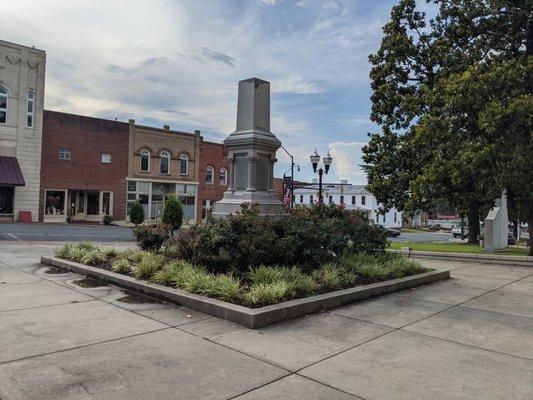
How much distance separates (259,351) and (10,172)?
113 feet

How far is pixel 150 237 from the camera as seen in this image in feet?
34.7

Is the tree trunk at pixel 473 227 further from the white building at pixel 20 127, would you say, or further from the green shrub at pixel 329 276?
the white building at pixel 20 127

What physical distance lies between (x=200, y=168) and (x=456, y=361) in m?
44.6

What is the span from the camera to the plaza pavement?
159 inches

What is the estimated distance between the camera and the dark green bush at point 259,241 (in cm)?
812

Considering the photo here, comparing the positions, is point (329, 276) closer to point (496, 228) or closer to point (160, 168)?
point (496, 228)

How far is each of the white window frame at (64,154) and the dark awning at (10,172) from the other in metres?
3.67

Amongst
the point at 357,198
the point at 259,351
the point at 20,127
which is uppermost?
the point at 20,127

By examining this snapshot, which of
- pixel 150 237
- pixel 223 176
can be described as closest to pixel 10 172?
pixel 223 176

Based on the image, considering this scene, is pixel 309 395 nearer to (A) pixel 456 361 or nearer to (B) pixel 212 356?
(B) pixel 212 356

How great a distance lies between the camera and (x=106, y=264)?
10055 mm

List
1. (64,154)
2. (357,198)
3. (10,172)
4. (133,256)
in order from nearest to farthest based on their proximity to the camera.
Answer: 1. (133,256)
2. (10,172)
3. (64,154)
4. (357,198)

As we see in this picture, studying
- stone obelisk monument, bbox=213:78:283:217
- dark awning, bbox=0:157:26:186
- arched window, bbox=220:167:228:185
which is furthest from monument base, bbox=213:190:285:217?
arched window, bbox=220:167:228:185

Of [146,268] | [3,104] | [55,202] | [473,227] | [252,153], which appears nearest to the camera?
[146,268]
